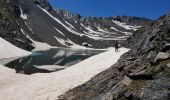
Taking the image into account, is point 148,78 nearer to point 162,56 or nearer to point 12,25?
point 162,56

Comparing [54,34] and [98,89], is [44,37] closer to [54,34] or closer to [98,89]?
[54,34]

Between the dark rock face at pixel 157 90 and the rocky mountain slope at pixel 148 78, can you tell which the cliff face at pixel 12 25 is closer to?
the rocky mountain slope at pixel 148 78

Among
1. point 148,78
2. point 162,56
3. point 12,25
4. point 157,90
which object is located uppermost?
point 12,25

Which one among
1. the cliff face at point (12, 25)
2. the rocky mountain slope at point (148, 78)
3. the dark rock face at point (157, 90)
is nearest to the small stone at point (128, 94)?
the rocky mountain slope at point (148, 78)

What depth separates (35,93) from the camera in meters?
32.1

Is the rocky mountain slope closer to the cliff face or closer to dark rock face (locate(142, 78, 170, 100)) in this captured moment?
dark rock face (locate(142, 78, 170, 100))

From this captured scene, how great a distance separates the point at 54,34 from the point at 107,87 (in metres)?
176

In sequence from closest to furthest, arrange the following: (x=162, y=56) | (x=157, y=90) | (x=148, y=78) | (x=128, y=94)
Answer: (x=157, y=90) < (x=128, y=94) < (x=148, y=78) < (x=162, y=56)

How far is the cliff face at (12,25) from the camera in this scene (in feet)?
378

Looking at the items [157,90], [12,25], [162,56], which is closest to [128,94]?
[157,90]

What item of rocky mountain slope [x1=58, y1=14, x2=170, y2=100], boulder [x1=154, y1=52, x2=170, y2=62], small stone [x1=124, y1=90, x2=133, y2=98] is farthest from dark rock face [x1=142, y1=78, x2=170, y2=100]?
boulder [x1=154, y1=52, x2=170, y2=62]

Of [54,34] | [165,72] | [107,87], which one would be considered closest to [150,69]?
[165,72]

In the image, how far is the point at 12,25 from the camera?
139m

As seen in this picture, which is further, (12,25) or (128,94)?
(12,25)
